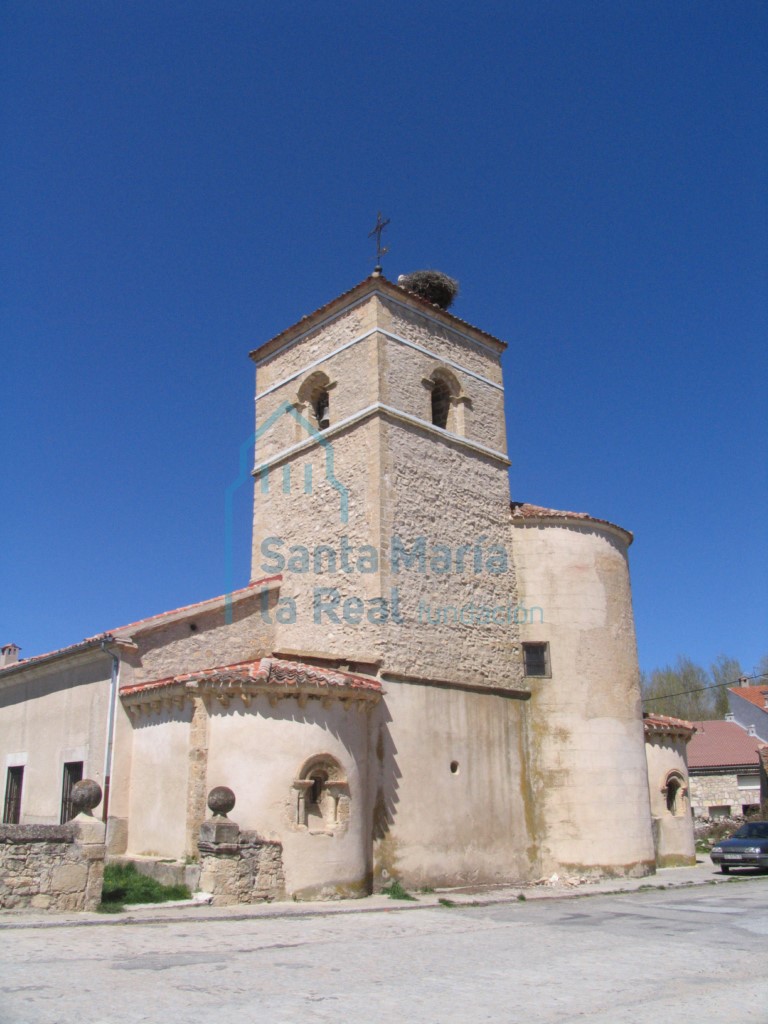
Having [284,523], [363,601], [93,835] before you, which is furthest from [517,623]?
[93,835]

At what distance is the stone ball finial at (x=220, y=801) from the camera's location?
12.7m

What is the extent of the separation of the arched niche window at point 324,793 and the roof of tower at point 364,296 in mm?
10460

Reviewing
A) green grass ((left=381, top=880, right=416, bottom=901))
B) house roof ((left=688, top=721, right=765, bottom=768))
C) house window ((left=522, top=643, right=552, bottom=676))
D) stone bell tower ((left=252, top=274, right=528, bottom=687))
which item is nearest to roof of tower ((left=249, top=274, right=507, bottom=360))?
stone bell tower ((left=252, top=274, right=528, bottom=687))

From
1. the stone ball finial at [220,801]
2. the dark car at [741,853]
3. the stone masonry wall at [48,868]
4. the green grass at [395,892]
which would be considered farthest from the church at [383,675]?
the stone masonry wall at [48,868]

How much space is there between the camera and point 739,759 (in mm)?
35062

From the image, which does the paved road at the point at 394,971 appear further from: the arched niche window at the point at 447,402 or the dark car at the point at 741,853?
the arched niche window at the point at 447,402

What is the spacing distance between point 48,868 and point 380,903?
524 cm

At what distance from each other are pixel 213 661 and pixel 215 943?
8442 mm

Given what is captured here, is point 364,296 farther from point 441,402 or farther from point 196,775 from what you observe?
point 196,775

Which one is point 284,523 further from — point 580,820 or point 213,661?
point 580,820

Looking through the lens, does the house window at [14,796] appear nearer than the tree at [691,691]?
Yes

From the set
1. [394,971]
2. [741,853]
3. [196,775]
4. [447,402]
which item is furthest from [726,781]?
[394,971]

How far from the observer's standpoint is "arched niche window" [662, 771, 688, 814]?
797 inches

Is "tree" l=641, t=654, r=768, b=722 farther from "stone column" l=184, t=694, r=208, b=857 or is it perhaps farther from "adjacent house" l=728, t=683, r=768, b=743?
"stone column" l=184, t=694, r=208, b=857
